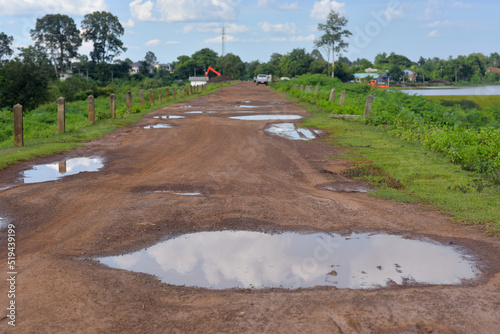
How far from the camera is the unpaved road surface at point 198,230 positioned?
3.90m

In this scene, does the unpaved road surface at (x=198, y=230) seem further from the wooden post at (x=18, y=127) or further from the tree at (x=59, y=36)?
the tree at (x=59, y=36)

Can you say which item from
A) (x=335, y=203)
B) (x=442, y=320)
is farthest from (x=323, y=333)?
(x=335, y=203)

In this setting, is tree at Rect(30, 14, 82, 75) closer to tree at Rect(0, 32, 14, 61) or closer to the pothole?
tree at Rect(0, 32, 14, 61)

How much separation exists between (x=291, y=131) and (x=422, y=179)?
313 inches

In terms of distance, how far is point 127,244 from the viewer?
18.8ft

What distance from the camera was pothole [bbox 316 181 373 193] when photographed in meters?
8.61

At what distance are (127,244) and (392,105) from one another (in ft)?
50.7

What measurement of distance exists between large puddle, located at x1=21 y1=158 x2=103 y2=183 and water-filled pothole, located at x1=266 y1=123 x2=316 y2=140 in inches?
251

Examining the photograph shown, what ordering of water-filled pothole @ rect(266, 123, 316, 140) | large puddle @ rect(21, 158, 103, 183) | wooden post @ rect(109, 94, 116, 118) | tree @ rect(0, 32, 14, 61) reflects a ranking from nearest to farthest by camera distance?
large puddle @ rect(21, 158, 103, 183), water-filled pothole @ rect(266, 123, 316, 140), wooden post @ rect(109, 94, 116, 118), tree @ rect(0, 32, 14, 61)

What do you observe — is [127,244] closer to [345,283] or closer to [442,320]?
[345,283]

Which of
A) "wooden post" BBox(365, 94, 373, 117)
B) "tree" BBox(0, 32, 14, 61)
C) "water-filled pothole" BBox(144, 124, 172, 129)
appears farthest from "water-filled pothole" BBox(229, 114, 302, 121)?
"tree" BBox(0, 32, 14, 61)

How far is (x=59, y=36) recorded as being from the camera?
307 feet

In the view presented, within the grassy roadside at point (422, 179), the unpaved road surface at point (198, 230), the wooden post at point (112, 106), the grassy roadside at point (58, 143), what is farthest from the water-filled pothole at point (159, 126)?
the grassy roadside at point (422, 179)

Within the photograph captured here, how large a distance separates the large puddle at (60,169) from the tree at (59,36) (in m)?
86.3
